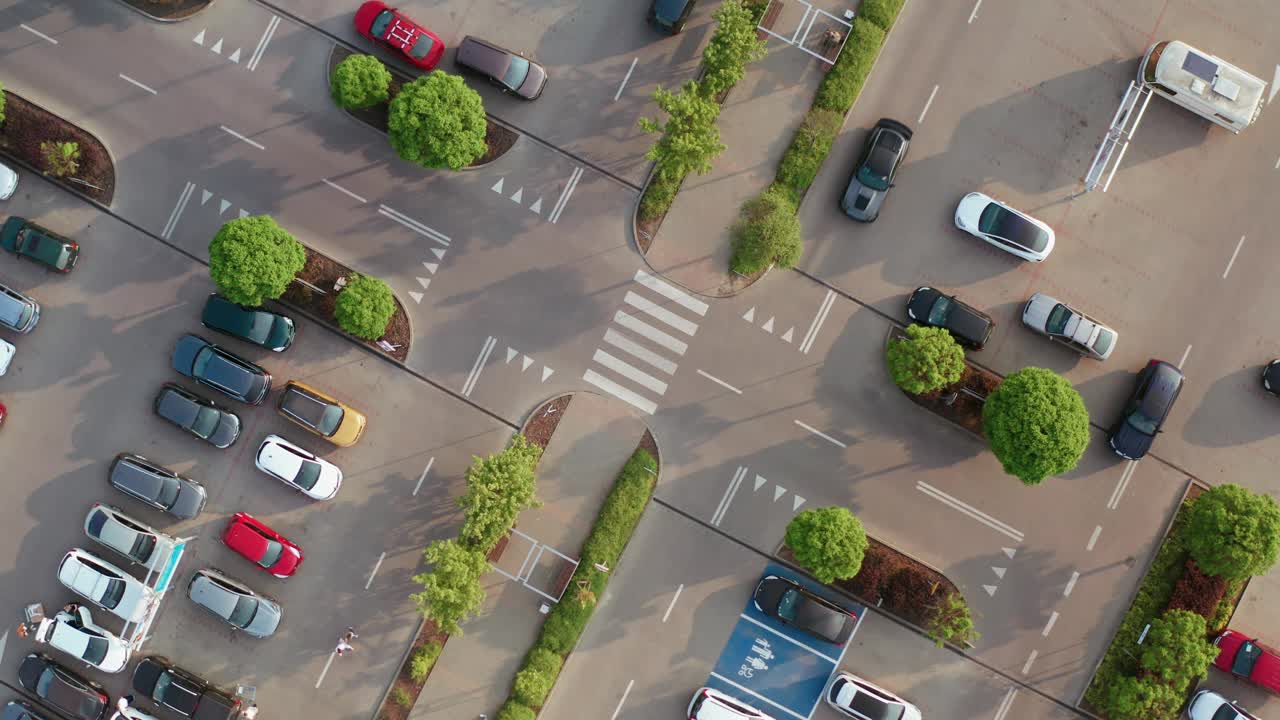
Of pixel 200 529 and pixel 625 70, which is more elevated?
pixel 625 70

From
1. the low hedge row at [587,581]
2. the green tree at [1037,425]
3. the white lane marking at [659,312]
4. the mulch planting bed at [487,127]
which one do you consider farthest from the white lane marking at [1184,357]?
the mulch planting bed at [487,127]

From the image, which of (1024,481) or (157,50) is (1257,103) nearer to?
(1024,481)

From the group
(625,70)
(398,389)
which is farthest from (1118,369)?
(398,389)

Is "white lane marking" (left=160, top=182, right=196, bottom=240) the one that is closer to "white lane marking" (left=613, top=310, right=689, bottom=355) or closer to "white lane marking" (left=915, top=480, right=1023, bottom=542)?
"white lane marking" (left=613, top=310, right=689, bottom=355)

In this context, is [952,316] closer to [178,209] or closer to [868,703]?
[868,703]

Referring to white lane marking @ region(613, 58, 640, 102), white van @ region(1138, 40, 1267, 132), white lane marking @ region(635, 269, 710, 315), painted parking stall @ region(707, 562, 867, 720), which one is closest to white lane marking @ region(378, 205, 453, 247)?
white lane marking @ region(635, 269, 710, 315)

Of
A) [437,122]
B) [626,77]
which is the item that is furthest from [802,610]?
[437,122]
